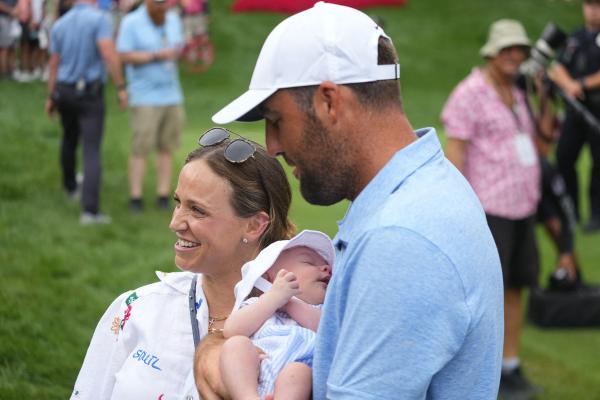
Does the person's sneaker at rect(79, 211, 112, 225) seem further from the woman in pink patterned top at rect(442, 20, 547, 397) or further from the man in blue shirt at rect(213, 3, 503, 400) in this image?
the man in blue shirt at rect(213, 3, 503, 400)

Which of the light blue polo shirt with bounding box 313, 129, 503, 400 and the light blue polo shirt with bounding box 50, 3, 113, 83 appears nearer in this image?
the light blue polo shirt with bounding box 313, 129, 503, 400

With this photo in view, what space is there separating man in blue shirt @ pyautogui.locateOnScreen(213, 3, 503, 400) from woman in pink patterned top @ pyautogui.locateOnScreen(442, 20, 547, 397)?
414 cm

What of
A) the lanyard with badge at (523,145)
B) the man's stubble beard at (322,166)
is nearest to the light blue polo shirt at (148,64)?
the lanyard with badge at (523,145)

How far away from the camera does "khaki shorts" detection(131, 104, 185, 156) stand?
10367mm

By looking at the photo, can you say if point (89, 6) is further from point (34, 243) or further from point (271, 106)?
point (271, 106)

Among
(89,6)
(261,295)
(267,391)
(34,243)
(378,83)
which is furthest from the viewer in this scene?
(89,6)

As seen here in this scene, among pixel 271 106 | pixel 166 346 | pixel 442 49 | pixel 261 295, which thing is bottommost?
pixel 442 49

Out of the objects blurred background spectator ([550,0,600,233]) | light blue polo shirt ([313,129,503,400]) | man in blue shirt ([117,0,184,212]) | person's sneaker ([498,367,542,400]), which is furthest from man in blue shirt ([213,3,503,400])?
blurred background spectator ([550,0,600,233])

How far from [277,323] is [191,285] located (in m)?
0.53

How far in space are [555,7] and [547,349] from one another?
1913cm

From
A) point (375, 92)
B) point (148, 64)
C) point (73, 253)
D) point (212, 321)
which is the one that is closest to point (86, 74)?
point (148, 64)

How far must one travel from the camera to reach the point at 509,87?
658 cm

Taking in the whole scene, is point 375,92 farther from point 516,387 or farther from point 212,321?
point 516,387

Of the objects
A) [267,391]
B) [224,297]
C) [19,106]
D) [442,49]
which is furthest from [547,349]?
[442,49]
